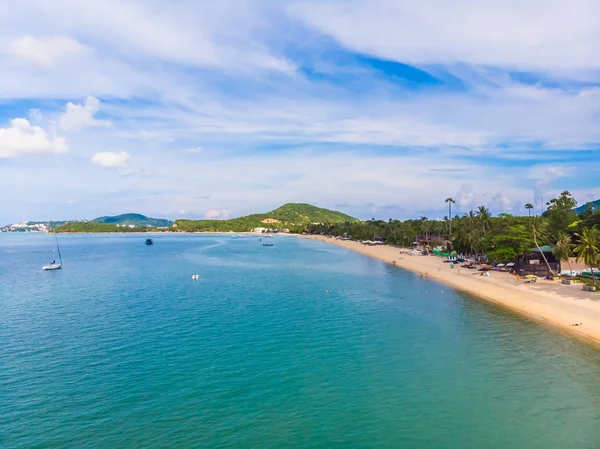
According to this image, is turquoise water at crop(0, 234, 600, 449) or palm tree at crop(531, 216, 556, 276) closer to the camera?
turquoise water at crop(0, 234, 600, 449)

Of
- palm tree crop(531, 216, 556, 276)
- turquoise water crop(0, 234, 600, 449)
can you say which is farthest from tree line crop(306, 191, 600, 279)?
turquoise water crop(0, 234, 600, 449)

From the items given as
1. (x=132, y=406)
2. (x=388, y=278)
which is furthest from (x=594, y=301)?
(x=132, y=406)

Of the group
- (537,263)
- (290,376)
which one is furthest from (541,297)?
(290,376)

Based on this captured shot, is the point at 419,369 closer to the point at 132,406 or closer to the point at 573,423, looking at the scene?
the point at 573,423

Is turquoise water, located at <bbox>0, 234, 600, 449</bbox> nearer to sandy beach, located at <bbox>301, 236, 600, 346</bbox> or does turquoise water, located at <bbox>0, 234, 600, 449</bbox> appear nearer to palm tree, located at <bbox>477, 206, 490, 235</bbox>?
sandy beach, located at <bbox>301, 236, 600, 346</bbox>

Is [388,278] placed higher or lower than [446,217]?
lower
